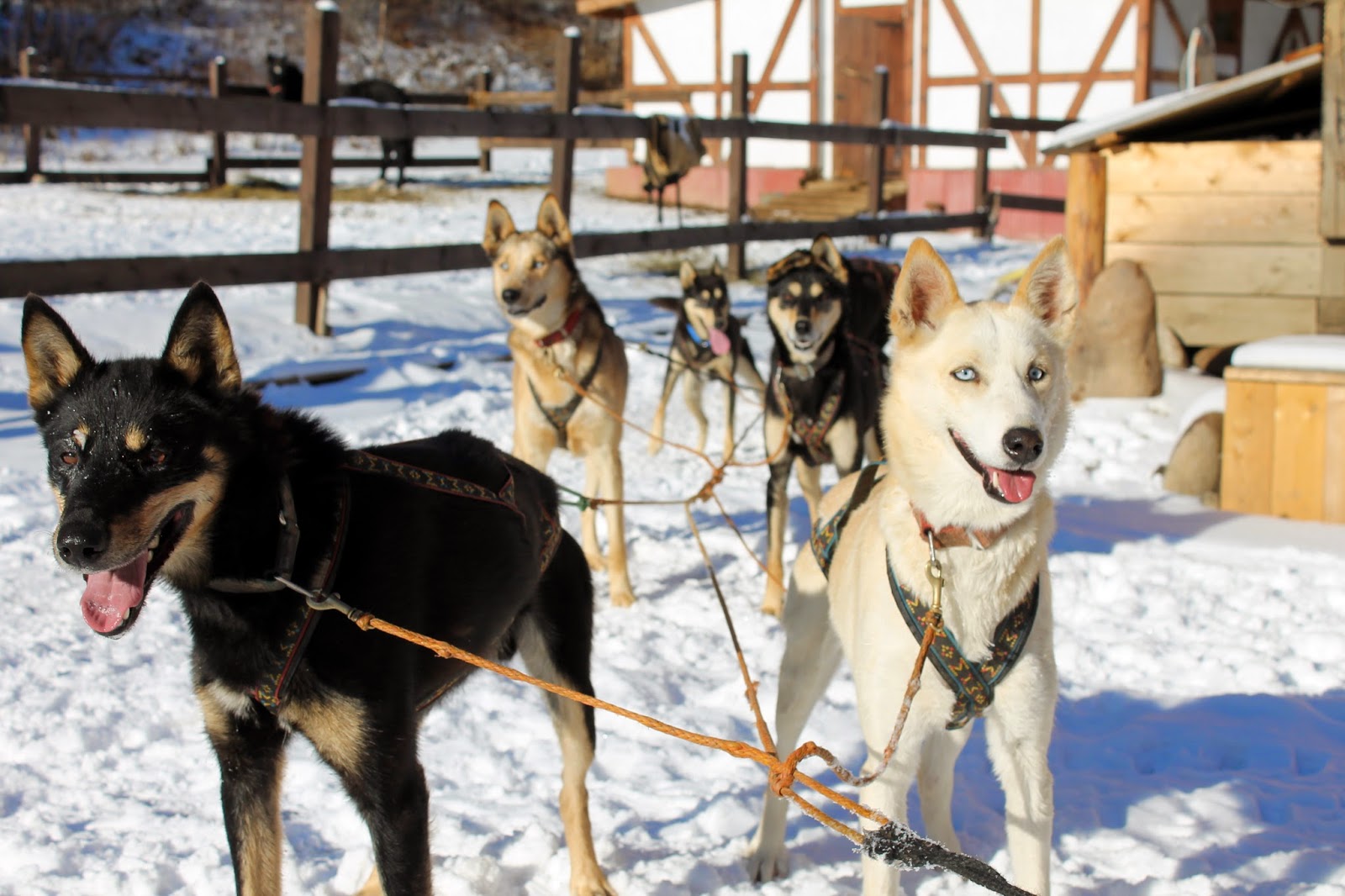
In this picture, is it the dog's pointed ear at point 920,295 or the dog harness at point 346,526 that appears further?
the dog's pointed ear at point 920,295

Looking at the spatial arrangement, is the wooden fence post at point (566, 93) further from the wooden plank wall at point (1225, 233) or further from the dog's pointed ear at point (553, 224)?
the wooden plank wall at point (1225, 233)

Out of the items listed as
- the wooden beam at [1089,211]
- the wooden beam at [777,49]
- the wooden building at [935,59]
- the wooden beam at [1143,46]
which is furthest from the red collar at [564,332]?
the wooden beam at [777,49]

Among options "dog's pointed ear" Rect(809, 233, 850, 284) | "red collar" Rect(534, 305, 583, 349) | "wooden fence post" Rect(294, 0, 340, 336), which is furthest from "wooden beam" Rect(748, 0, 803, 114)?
"red collar" Rect(534, 305, 583, 349)

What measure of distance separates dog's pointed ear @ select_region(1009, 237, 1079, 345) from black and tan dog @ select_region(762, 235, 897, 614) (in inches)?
94.8

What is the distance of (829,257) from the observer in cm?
577

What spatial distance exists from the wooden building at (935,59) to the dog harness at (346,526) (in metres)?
15.8

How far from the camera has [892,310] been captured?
2.45 m

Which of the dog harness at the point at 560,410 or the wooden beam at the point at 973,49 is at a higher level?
the wooden beam at the point at 973,49

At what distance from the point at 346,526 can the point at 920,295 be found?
1.36m

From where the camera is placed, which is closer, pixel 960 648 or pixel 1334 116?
pixel 960 648

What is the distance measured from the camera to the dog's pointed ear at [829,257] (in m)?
5.71

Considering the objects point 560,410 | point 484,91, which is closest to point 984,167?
point 484,91

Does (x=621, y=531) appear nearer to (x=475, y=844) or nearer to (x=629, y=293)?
(x=475, y=844)

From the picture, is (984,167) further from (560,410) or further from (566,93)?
(560,410)
